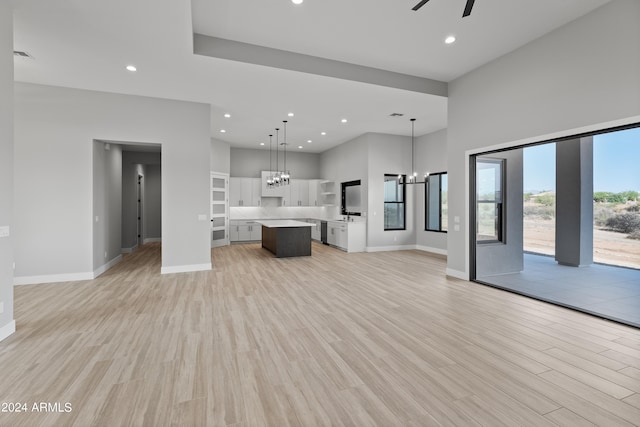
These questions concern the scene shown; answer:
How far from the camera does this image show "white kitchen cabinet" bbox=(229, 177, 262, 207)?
10.0 m

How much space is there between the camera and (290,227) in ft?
24.0

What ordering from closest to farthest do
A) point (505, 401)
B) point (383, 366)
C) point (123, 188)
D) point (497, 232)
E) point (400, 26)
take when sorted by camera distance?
point (505, 401), point (383, 366), point (400, 26), point (497, 232), point (123, 188)

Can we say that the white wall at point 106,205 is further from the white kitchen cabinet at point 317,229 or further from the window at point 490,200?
the window at point 490,200

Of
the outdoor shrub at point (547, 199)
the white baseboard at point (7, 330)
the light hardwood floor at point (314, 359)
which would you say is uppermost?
the outdoor shrub at point (547, 199)

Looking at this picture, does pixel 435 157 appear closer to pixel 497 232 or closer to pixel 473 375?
pixel 497 232

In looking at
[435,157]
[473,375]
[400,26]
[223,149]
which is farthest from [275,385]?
[223,149]

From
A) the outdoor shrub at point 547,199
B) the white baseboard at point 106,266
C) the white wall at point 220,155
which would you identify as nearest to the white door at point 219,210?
the white wall at point 220,155

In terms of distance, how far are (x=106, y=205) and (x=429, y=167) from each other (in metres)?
8.02

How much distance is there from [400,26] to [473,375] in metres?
3.95

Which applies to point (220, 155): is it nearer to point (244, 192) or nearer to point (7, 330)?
point (244, 192)

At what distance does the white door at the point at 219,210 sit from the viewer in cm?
877

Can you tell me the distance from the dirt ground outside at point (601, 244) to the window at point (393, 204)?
10.5 feet

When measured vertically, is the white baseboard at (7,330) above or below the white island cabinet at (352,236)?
below

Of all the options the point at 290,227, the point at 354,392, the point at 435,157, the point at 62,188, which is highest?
the point at 435,157
